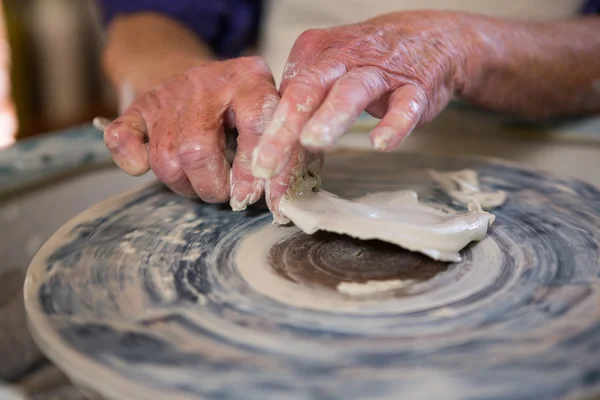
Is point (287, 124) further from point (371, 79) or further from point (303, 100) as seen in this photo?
point (371, 79)

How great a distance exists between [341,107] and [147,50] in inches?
43.4

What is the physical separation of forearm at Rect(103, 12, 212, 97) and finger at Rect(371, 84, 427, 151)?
84cm

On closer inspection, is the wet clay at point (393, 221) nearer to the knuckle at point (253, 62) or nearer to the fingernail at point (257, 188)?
the fingernail at point (257, 188)

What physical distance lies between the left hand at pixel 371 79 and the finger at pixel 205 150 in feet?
0.39

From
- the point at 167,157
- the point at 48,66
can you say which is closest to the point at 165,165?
the point at 167,157

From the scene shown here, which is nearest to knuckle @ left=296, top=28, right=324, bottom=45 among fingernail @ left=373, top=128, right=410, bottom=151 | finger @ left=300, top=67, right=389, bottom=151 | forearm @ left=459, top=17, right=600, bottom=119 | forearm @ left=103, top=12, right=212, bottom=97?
finger @ left=300, top=67, right=389, bottom=151

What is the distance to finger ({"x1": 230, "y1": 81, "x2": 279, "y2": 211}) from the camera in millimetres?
820

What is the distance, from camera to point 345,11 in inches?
62.1

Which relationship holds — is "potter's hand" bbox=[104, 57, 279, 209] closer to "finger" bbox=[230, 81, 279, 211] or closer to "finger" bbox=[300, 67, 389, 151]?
"finger" bbox=[230, 81, 279, 211]

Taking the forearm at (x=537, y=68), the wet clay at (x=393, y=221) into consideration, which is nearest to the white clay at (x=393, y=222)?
the wet clay at (x=393, y=221)

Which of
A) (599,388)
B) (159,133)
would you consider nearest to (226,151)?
(159,133)

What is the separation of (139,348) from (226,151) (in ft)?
1.36

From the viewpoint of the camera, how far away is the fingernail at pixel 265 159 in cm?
67

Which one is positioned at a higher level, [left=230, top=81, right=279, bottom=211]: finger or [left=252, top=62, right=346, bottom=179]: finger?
[left=252, top=62, right=346, bottom=179]: finger
